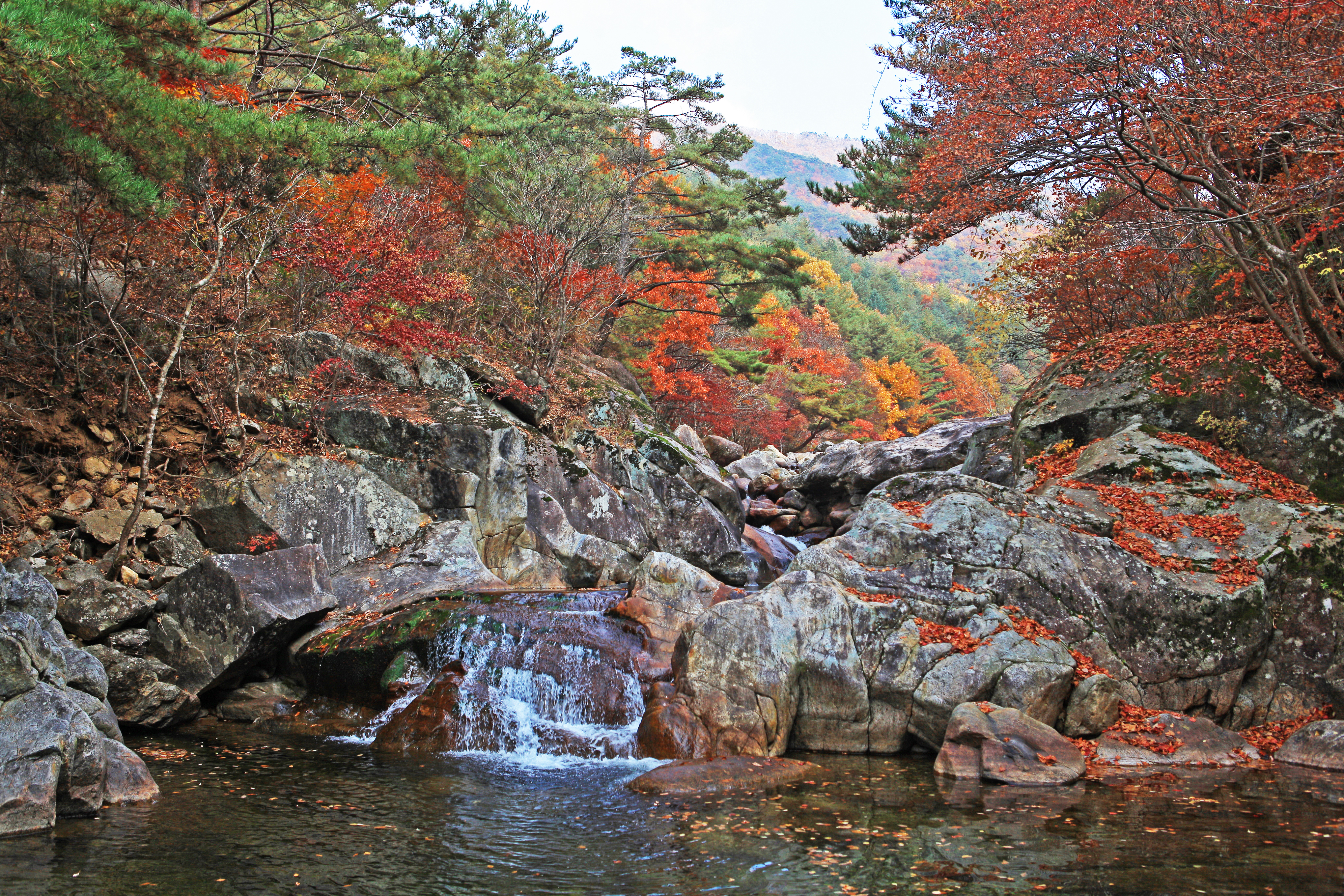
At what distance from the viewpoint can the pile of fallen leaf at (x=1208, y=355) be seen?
11.5 m

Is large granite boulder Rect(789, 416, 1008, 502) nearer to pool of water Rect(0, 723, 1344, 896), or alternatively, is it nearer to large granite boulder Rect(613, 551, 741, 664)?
large granite boulder Rect(613, 551, 741, 664)

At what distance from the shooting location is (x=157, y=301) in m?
11.4

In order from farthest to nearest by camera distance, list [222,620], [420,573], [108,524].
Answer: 1. [420,573]
2. [108,524]
3. [222,620]

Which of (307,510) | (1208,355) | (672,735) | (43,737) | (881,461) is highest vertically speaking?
(1208,355)

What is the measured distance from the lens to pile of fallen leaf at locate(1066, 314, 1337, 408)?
11.5 meters

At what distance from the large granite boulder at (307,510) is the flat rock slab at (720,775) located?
20.8 feet

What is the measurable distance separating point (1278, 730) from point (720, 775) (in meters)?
6.23

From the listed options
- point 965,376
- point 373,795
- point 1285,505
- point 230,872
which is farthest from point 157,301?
point 965,376

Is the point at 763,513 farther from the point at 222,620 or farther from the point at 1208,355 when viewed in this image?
the point at 222,620

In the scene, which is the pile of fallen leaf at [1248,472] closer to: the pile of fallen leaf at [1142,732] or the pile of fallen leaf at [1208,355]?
the pile of fallen leaf at [1208,355]

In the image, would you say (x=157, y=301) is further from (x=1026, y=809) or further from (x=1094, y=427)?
(x=1094, y=427)

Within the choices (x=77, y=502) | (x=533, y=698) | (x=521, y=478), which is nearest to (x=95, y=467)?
(x=77, y=502)

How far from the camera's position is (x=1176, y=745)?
822cm

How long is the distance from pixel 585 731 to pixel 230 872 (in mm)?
4248
